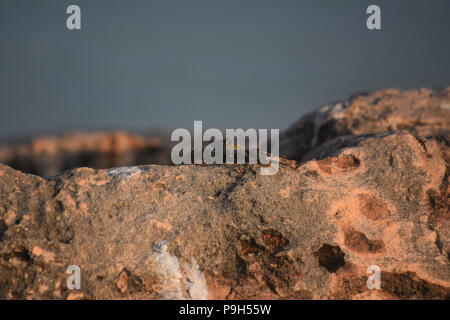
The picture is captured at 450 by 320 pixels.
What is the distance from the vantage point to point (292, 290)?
1.96 m

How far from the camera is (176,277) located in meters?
1.97

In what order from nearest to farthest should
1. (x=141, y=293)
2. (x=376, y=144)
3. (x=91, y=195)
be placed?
(x=141, y=293)
(x=91, y=195)
(x=376, y=144)

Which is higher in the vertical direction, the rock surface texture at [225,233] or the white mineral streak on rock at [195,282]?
the rock surface texture at [225,233]

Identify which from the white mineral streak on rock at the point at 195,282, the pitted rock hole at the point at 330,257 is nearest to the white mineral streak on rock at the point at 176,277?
the white mineral streak on rock at the point at 195,282

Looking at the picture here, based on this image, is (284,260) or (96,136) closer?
(284,260)

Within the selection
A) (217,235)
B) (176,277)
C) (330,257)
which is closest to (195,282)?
(176,277)

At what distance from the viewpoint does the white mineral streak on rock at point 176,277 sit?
76.3 inches

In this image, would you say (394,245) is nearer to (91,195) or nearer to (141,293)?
(141,293)

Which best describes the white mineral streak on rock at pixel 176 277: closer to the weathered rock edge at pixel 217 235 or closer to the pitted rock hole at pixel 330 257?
the weathered rock edge at pixel 217 235

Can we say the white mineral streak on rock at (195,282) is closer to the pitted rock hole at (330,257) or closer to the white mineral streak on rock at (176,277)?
the white mineral streak on rock at (176,277)

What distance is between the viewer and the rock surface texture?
6.34 feet

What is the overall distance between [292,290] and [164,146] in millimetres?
3499

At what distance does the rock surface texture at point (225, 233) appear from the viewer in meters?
1.93

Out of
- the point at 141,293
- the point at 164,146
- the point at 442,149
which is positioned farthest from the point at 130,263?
the point at 164,146
